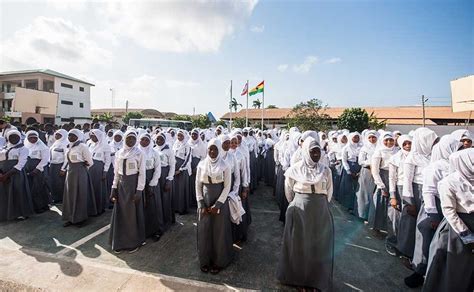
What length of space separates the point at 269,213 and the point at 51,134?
24.5ft

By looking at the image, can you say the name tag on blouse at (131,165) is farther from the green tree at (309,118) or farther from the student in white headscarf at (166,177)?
the green tree at (309,118)

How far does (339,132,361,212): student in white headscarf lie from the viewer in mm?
6297

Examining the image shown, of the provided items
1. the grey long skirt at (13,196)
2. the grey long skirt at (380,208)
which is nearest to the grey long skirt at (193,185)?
the grey long skirt at (13,196)

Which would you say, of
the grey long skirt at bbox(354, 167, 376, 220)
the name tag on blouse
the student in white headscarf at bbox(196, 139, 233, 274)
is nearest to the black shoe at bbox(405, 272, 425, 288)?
the grey long skirt at bbox(354, 167, 376, 220)

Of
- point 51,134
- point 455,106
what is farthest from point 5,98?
point 455,106

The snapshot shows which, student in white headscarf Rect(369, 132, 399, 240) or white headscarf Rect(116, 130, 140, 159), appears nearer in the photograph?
white headscarf Rect(116, 130, 140, 159)

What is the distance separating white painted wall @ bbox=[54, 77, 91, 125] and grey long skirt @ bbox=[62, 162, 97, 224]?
34.6 meters

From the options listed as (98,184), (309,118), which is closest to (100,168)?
(98,184)

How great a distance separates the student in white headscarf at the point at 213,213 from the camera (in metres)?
3.59

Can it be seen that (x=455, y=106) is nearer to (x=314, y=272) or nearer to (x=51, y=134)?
(x=314, y=272)

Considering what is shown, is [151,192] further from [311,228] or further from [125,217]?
[311,228]

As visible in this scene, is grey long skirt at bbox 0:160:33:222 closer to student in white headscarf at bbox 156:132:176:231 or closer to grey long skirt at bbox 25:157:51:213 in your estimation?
grey long skirt at bbox 25:157:51:213

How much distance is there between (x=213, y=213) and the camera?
3.60m

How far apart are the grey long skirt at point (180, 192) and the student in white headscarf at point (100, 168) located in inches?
65.1
